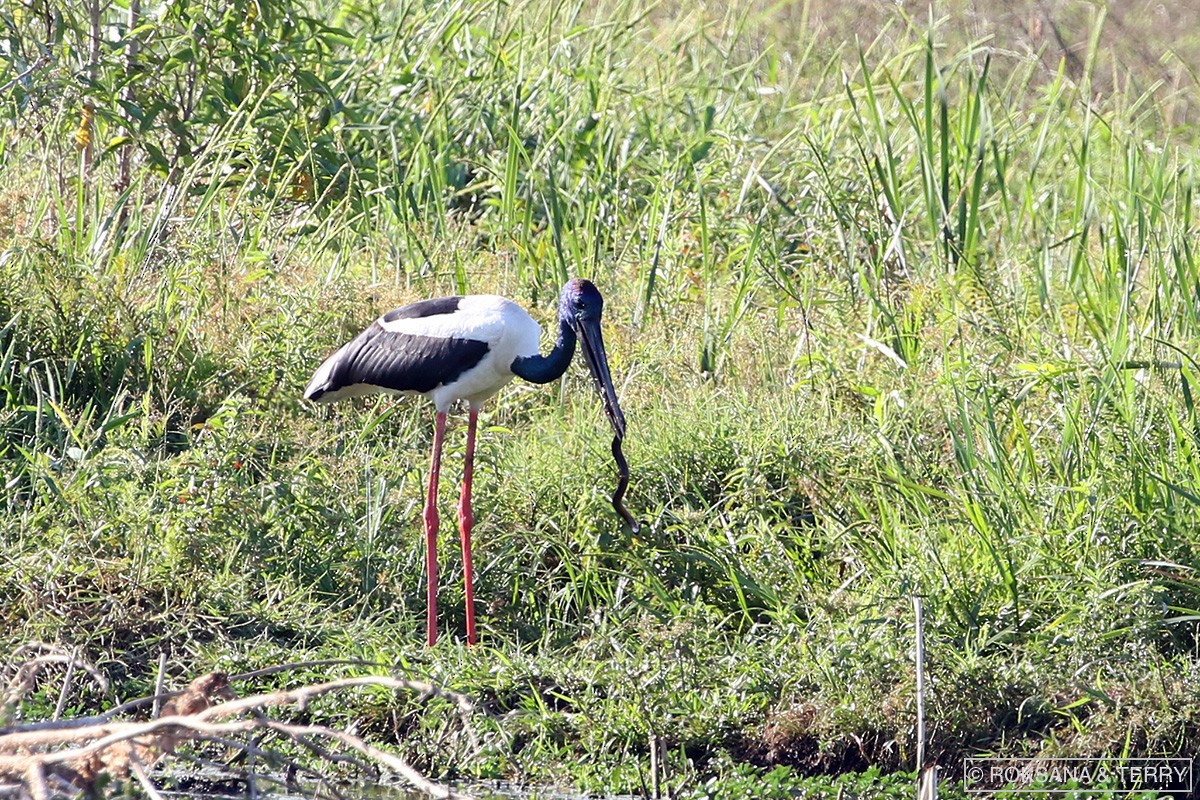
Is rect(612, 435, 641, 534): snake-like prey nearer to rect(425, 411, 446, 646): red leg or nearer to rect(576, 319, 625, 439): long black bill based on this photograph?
rect(576, 319, 625, 439): long black bill

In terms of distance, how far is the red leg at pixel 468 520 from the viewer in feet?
15.4

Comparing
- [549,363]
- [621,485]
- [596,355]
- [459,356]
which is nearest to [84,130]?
[459,356]

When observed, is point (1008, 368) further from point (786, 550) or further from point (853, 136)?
point (853, 136)

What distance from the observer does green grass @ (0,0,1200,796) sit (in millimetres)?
4098

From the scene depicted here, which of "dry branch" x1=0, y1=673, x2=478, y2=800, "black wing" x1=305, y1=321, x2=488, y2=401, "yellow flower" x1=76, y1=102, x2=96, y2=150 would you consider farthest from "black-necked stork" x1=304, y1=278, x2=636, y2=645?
"dry branch" x1=0, y1=673, x2=478, y2=800

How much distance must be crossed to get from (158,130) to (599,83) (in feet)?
6.15

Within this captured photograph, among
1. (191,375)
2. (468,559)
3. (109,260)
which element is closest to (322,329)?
(191,375)

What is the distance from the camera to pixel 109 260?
579cm

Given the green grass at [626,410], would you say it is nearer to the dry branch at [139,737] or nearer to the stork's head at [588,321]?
the stork's head at [588,321]

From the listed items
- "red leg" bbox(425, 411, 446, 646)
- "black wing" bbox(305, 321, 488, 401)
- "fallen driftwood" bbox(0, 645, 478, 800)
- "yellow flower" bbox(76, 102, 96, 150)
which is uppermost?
"yellow flower" bbox(76, 102, 96, 150)

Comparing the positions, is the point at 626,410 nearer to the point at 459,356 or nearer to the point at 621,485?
the point at 459,356

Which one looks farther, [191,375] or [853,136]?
[853,136]

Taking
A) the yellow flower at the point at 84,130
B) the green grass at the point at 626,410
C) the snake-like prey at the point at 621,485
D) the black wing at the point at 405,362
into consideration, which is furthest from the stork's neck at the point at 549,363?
the yellow flower at the point at 84,130

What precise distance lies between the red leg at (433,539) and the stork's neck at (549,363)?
0.28m
